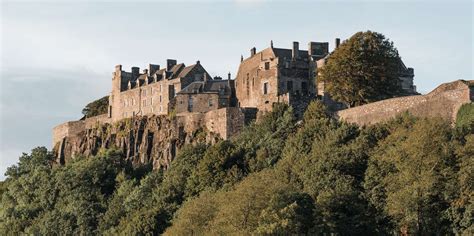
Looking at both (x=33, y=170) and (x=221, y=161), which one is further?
(x=33, y=170)

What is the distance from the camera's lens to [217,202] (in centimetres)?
Answer: 6147

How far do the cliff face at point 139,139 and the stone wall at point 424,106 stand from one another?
1332 centimetres

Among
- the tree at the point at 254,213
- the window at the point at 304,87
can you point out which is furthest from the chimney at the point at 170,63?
the tree at the point at 254,213

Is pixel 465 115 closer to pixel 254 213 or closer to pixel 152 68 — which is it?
pixel 254 213

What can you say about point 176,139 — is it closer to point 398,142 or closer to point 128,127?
point 128,127

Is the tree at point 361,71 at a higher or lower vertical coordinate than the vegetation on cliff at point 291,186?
higher

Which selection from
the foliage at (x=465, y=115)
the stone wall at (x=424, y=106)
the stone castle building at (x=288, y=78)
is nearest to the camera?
the foliage at (x=465, y=115)

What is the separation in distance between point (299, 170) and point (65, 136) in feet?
130

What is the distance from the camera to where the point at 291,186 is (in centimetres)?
6022

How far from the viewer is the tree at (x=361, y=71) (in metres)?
71.3

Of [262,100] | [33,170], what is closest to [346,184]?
[262,100]

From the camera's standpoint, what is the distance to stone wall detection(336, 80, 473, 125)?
6147cm

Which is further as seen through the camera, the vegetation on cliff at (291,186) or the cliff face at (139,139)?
the cliff face at (139,139)

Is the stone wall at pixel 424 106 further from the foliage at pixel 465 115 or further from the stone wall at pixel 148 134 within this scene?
the stone wall at pixel 148 134
